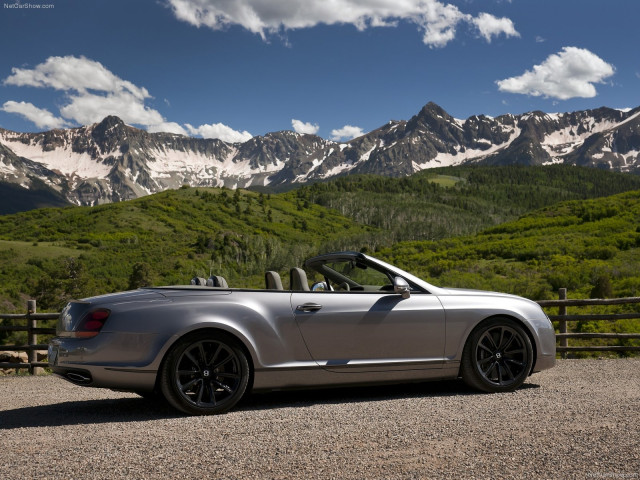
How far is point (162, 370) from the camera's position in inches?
Result: 225

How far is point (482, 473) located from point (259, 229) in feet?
622

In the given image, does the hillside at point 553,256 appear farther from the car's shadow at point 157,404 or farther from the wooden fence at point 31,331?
the car's shadow at point 157,404

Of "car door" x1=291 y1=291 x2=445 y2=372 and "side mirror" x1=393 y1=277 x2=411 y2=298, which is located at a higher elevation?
"side mirror" x1=393 y1=277 x2=411 y2=298

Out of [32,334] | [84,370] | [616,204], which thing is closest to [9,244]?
[616,204]

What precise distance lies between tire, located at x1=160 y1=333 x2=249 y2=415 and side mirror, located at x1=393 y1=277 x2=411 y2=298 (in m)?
1.72

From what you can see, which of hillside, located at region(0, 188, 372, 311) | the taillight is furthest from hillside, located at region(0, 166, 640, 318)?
the taillight

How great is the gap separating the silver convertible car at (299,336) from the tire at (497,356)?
0.01m

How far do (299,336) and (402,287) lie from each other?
3.98 feet

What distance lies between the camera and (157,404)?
6.60m

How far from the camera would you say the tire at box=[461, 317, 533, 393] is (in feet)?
21.8

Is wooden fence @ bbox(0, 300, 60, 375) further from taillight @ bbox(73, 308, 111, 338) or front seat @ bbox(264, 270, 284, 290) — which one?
front seat @ bbox(264, 270, 284, 290)

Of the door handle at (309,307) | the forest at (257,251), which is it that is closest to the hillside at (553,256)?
the forest at (257,251)

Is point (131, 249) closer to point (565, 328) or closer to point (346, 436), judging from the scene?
point (565, 328)

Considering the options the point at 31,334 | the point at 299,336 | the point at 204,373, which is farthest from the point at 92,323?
the point at 31,334
